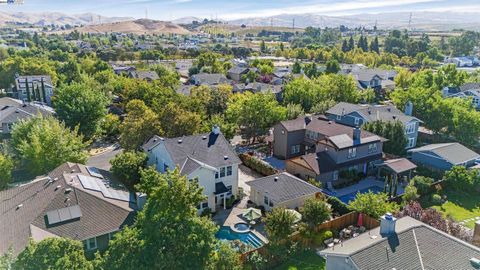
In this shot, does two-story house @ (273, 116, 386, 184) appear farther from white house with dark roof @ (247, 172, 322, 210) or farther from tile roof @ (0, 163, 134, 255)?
tile roof @ (0, 163, 134, 255)

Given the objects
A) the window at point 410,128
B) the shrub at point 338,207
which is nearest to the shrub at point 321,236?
the shrub at point 338,207

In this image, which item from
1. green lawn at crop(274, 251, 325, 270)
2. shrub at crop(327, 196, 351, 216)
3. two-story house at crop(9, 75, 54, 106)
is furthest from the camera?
two-story house at crop(9, 75, 54, 106)

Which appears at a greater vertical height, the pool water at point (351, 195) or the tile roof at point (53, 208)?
the tile roof at point (53, 208)

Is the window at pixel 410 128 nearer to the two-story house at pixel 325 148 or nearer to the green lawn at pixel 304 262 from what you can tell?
the two-story house at pixel 325 148

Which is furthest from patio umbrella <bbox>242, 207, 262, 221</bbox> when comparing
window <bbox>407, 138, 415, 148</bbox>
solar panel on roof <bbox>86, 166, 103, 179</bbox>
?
window <bbox>407, 138, 415, 148</bbox>

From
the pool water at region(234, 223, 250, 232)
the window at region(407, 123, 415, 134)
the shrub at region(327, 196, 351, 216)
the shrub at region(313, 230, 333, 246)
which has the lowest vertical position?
the pool water at region(234, 223, 250, 232)
